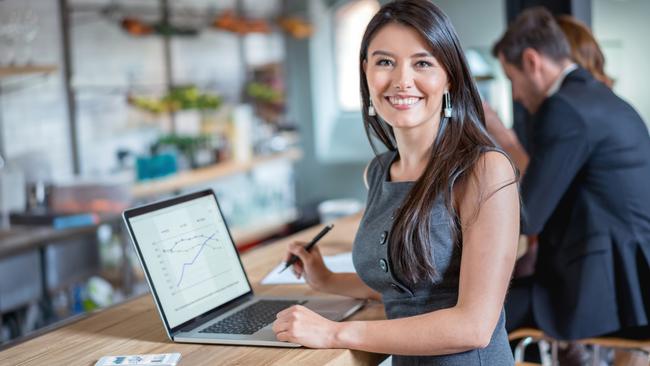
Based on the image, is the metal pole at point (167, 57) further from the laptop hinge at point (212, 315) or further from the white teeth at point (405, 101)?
the white teeth at point (405, 101)

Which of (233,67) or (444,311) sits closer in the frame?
(444,311)

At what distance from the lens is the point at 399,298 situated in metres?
1.73

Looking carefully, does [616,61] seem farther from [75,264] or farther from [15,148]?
[15,148]

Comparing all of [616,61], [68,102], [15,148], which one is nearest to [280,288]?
[616,61]

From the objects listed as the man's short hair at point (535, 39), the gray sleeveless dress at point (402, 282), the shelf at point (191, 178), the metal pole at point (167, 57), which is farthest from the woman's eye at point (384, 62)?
the metal pole at point (167, 57)

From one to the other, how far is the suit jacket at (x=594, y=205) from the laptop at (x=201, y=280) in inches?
37.3

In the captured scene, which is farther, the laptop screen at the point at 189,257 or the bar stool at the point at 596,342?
the bar stool at the point at 596,342

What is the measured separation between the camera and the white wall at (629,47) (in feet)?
12.9

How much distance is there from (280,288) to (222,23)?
15.6ft

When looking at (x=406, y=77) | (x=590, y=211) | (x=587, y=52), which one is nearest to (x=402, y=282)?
(x=406, y=77)

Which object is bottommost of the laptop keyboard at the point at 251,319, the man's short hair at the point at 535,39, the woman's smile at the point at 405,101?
the laptop keyboard at the point at 251,319

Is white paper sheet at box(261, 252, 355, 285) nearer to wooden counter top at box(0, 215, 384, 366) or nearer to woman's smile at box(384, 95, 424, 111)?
wooden counter top at box(0, 215, 384, 366)

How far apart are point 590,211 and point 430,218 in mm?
1133

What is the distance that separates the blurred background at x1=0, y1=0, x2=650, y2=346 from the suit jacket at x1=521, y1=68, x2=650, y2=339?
4.76 ft
